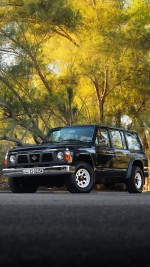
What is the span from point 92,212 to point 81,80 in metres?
19.7

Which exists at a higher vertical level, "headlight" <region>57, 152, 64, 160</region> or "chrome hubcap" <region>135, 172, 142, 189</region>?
"headlight" <region>57, 152, 64, 160</region>

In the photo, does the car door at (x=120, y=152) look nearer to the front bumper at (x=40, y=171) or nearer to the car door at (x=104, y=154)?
the car door at (x=104, y=154)

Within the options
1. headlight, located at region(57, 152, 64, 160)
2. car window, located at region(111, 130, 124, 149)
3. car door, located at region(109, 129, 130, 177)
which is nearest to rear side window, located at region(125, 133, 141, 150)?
car door, located at region(109, 129, 130, 177)

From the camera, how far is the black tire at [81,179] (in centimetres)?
1378

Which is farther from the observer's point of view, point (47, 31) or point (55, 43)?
point (55, 43)

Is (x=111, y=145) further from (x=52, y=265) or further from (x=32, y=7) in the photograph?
(x=52, y=265)

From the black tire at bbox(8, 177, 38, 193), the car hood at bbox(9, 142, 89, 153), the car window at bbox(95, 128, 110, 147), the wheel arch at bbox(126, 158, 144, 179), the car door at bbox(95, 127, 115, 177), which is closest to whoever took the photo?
the car hood at bbox(9, 142, 89, 153)

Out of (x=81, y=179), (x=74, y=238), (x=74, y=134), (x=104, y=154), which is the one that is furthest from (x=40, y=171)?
(x=74, y=238)

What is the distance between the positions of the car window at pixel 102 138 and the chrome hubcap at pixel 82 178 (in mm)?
917

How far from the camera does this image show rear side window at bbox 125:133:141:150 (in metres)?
16.1

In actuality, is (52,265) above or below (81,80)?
below

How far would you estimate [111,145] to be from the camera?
1518 cm

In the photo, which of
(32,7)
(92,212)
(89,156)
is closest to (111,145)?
(89,156)

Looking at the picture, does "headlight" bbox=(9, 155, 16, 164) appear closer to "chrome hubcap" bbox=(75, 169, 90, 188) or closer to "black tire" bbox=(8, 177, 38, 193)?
"black tire" bbox=(8, 177, 38, 193)
